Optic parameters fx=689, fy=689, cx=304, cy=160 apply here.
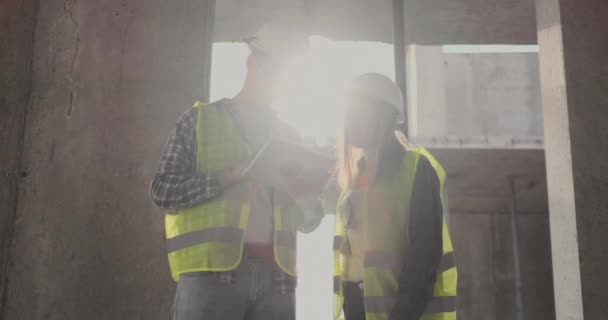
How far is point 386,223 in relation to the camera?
265 cm

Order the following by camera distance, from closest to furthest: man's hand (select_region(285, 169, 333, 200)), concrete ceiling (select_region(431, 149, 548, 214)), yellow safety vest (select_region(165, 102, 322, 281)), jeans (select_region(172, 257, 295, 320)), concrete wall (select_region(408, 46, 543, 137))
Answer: jeans (select_region(172, 257, 295, 320)) → yellow safety vest (select_region(165, 102, 322, 281)) → man's hand (select_region(285, 169, 333, 200)) → concrete ceiling (select_region(431, 149, 548, 214)) → concrete wall (select_region(408, 46, 543, 137))

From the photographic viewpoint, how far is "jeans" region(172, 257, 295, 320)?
2.36m

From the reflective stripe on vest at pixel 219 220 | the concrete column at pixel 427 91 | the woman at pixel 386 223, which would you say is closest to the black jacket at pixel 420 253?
the woman at pixel 386 223

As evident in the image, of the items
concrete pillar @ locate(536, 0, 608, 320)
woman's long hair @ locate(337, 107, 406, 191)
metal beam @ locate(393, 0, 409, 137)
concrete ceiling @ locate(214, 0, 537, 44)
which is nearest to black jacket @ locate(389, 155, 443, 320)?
woman's long hair @ locate(337, 107, 406, 191)

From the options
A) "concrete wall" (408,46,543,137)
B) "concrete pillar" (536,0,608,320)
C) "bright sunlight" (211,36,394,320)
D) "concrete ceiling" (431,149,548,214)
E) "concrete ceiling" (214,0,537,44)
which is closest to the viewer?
"concrete pillar" (536,0,608,320)

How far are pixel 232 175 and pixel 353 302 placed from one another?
0.68m

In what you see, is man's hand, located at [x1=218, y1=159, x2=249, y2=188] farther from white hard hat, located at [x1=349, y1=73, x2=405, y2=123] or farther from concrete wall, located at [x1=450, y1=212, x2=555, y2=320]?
concrete wall, located at [x1=450, y1=212, x2=555, y2=320]

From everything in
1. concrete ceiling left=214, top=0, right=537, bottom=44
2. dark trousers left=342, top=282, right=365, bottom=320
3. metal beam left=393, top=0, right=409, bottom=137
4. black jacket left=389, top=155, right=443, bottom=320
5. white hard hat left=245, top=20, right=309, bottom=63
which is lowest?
dark trousers left=342, top=282, right=365, bottom=320

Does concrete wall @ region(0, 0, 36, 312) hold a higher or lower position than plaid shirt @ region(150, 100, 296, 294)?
higher

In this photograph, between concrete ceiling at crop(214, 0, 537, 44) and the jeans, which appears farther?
concrete ceiling at crop(214, 0, 537, 44)

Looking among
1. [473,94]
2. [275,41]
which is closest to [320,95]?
[275,41]

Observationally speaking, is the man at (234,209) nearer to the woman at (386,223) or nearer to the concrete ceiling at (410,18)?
the woman at (386,223)

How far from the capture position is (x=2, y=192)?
3482mm

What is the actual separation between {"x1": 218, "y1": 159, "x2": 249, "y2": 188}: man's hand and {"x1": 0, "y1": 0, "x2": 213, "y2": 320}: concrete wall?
1.08m
